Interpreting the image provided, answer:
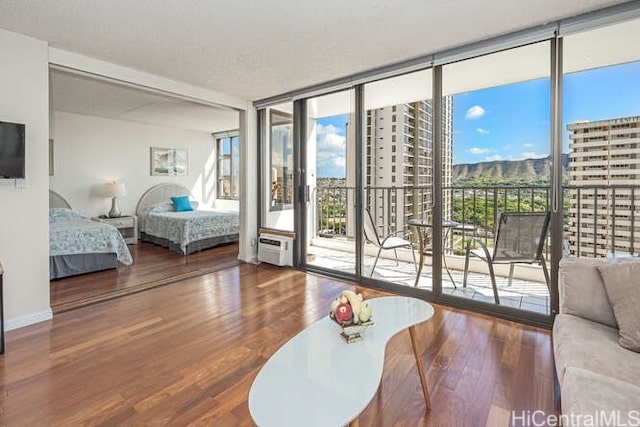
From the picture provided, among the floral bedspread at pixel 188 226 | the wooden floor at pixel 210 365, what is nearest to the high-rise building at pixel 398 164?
the wooden floor at pixel 210 365

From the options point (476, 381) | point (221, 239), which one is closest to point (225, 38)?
point (476, 381)

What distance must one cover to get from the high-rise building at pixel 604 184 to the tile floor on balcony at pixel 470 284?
0.60 meters

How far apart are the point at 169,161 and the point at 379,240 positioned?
202 inches

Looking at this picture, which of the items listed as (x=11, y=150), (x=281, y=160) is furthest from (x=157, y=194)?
(x=11, y=150)

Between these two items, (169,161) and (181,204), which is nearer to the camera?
(181,204)

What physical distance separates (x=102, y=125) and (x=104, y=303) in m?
4.23

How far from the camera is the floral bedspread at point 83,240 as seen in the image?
3.86 meters

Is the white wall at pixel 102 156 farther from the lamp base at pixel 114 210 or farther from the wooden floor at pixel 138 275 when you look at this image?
the wooden floor at pixel 138 275

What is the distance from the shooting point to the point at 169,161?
271 inches

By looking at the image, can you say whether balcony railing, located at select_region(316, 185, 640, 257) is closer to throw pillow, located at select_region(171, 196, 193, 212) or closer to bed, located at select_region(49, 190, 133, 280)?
bed, located at select_region(49, 190, 133, 280)

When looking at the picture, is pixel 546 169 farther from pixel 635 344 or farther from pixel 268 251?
pixel 268 251

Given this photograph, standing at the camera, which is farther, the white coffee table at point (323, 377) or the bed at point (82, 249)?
the bed at point (82, 249)

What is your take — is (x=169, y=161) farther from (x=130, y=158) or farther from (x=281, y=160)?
(x=281, y=160)

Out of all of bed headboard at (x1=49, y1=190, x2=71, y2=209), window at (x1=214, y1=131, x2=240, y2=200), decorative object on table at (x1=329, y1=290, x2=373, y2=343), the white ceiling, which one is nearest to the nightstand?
bed headboard at (x1=49, y1=190, x2=71, y2=209)
